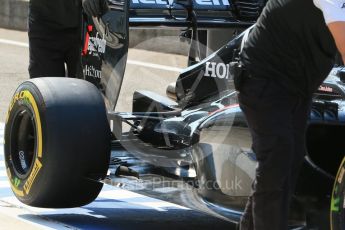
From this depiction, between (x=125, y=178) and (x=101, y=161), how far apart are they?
16 centimetres

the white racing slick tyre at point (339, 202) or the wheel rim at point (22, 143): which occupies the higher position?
the white racing slick tyre at point (339, 202)

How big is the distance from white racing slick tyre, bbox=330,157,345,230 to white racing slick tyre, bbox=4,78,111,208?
4.87 ft

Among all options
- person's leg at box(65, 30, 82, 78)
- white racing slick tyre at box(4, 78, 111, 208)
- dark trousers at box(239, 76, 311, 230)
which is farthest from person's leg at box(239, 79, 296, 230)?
person's leg at box(65, 30, 82, 78)

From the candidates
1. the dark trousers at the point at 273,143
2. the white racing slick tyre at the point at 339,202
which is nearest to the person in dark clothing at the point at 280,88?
the dark trousers at the point at 273,143

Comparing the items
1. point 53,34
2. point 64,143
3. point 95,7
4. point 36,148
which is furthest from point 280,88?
point 53,34

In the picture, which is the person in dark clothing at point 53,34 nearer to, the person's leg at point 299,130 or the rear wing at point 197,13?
the rear wing at point 197,13

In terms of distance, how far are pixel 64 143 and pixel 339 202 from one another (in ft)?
5.30

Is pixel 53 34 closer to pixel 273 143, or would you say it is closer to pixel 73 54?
pixel 73 54

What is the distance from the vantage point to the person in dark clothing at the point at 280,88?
365cm

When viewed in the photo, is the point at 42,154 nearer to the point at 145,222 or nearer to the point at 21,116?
the point at 21,116

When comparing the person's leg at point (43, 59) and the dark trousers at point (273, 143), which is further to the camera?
the person's leg at point (43, 59)

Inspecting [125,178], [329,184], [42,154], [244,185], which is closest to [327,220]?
[329,184]

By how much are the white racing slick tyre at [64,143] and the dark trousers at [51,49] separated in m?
0.69

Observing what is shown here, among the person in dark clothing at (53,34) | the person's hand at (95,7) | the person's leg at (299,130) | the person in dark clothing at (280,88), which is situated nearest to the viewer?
the person in dark clothing at (280,88)
